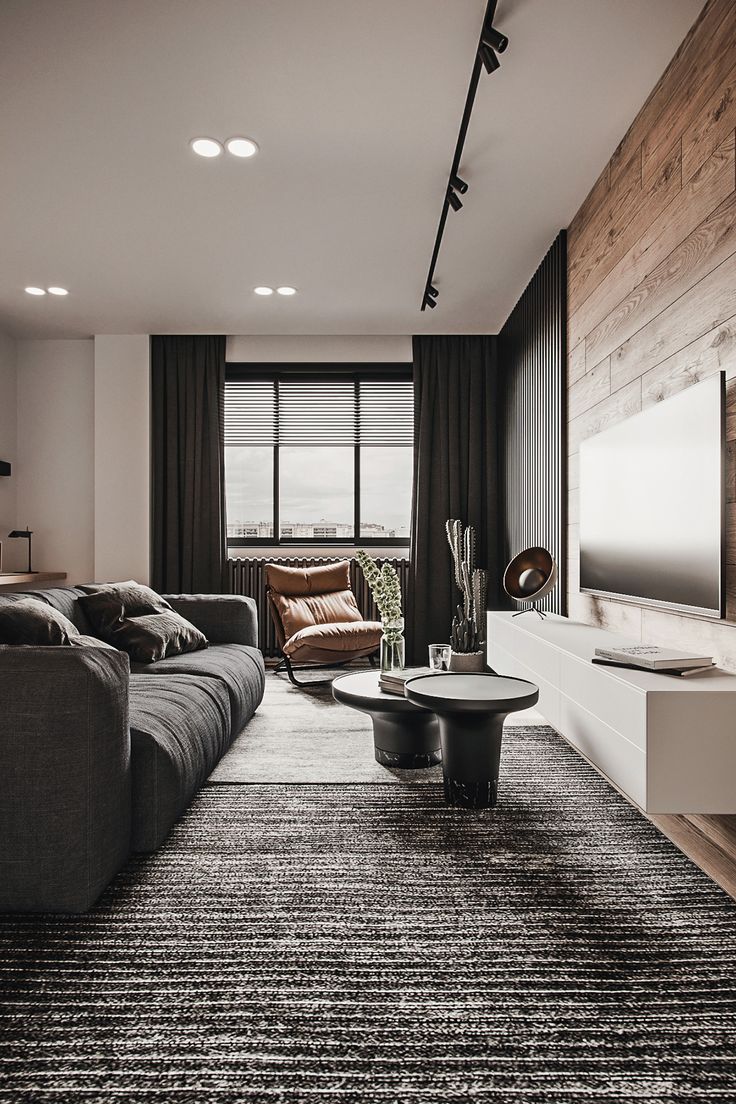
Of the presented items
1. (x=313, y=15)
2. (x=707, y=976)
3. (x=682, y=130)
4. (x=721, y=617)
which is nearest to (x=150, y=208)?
(x=313, y=15)

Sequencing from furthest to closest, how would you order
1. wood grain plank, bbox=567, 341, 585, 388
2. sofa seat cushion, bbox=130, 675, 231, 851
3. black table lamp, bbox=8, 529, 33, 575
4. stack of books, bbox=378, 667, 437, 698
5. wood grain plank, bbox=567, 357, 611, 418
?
1. black table lamp, bbox=8, 529, 33, 575
2. wood grain plank, bbox=567, 341, 585, 388
3. wood grain plank, bbox=567, 357, 611, 418
4. stack of books, bbox=378, 667, 437, 698
5. sofa seat cushion, bbox=130, 675, 231, 851

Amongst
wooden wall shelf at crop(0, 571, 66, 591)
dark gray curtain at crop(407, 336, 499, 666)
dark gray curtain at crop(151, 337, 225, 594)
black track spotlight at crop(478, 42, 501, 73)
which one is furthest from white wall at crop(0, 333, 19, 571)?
black track spotlight at crop(478, 42, 501, 73)

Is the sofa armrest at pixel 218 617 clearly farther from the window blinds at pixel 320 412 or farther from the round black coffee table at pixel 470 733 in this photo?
the window blinds at pixel 320 412

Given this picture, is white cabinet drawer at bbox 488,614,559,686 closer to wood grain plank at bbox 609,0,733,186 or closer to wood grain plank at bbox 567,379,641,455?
wood grain plank at bbox 567,379,641,455

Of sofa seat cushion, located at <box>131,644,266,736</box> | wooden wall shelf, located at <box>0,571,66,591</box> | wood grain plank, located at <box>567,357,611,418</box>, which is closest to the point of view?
sofa seat cushion, located at <box>131,644,266,736</box>

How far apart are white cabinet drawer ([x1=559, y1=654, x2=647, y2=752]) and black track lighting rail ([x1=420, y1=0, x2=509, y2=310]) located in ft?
6.54

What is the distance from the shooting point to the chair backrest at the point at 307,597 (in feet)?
15.8

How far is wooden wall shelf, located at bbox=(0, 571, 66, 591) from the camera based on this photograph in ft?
16.5

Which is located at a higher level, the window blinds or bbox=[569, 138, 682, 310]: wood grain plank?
bbox=[569, 138, 682, 310]: wood grain plank

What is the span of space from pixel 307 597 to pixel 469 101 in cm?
326

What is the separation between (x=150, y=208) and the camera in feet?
11.8

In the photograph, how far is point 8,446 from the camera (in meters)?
5.74

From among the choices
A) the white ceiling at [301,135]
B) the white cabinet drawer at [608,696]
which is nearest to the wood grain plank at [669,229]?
the white ceiling at [301,135]

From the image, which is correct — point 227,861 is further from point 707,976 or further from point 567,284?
point 567,284
